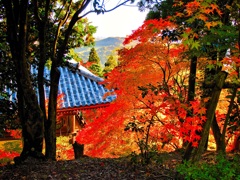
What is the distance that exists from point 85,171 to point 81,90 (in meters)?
6.03

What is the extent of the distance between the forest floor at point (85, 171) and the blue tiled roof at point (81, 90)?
459 centimetres

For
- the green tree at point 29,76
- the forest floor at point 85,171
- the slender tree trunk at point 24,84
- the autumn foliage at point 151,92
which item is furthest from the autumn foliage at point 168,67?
the slender tree trunk at point 24,84

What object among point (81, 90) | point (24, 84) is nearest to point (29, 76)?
point (24, 84)

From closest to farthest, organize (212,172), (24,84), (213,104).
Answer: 1. (212,172)
2. (213,104)
3. (24,84)

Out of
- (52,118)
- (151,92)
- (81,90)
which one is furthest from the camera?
(81,90)

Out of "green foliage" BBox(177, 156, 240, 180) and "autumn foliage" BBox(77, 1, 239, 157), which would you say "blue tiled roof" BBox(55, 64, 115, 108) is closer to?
"autumn foliage" BBox(77, 1, 239, 157)

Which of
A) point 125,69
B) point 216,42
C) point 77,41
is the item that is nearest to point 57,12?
point 77,41

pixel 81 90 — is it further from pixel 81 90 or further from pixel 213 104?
pixel 213 104

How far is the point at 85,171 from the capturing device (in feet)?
15.3

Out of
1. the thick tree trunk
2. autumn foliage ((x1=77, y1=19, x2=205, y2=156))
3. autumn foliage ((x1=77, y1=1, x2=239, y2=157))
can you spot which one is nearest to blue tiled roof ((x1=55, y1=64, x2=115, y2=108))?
autumn foliage ((x1=77, y1=1, x2=239, y2=157))

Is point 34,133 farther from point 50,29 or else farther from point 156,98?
point 156,98

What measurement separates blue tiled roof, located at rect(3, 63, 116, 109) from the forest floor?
15.1 feet

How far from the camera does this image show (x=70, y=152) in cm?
1081

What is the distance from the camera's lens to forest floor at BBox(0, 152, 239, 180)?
427cm
